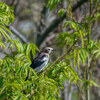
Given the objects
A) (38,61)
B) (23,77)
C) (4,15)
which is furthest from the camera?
(38,61)

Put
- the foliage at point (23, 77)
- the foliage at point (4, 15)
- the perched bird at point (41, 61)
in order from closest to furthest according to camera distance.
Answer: the foliage at point (23, 77), the foliage at point (4, 15), the perched bird at point (41, 61)

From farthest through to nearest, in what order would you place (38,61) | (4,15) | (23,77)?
(38,61), (23,77), (4,15)

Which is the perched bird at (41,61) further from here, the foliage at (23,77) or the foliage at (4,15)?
the foliage at (4,15)

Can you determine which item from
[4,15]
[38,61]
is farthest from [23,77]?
[38,61]

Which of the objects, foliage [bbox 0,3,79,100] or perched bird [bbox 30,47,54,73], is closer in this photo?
foliage [bbox 0,3,79,100]

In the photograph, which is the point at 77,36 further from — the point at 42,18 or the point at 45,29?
the point at 42,18

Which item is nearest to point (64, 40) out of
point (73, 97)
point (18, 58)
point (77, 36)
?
point (77, 36)

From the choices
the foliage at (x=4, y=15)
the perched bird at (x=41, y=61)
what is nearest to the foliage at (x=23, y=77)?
the foliage at (x=4, y=15)

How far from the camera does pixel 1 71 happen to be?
3.59 meters

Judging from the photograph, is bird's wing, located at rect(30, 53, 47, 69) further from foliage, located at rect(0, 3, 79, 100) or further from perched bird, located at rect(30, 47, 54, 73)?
foliage, located at rect(0, 3, 79, 100)

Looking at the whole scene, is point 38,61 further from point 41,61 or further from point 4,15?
point 4,15

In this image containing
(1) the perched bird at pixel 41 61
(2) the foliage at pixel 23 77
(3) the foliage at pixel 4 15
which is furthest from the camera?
(1) the perched bird at pixel 41 61

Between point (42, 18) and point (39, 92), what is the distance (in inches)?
242

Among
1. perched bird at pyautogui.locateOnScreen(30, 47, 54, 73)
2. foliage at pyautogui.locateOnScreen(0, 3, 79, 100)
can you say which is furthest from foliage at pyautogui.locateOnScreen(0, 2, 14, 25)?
perched bird at pyautogui.locateOnScreen(30, 47, 54, 73)
